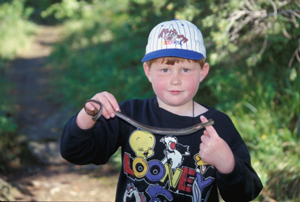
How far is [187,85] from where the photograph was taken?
1.97 m

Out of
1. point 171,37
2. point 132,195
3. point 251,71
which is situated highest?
point 251,71

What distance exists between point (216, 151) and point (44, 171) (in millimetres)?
4092

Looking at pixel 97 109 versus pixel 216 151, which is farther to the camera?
pixel 97 109

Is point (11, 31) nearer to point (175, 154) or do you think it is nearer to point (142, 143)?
point (142, 143)

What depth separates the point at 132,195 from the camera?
2.05 meters

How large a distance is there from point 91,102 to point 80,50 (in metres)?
10.7

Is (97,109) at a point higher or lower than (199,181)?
higher

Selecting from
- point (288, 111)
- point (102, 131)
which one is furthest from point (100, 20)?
point (102, 131)

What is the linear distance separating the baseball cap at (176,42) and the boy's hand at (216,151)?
461 mm

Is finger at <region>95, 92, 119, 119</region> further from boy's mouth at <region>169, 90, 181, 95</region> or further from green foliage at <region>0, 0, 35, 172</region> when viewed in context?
green foliage at <region>0, 0, 35, 172</region>

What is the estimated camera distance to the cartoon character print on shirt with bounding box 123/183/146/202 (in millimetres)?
2029

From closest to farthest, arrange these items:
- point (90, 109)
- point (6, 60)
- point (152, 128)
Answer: point (90, 109), point (152, 128), point (6, 60)

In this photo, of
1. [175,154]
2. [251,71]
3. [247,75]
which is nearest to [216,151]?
[175,154]

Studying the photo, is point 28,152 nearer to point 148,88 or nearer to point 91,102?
point 148,88
